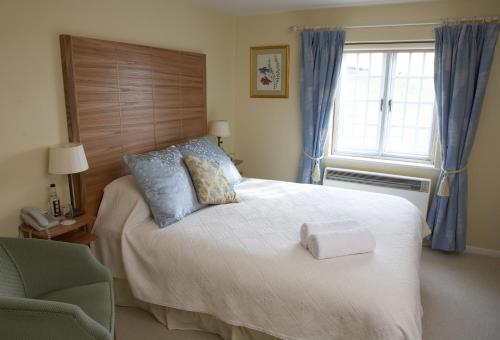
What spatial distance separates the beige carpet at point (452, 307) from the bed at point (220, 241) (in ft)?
0.37

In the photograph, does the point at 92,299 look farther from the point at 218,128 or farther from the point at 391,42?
the point at 391,42

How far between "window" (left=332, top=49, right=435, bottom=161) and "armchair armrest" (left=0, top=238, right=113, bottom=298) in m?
2.93

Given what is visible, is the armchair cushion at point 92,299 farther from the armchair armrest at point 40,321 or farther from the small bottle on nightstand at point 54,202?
the small bottle on nightstand at point 54,202

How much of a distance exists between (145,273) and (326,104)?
250cm

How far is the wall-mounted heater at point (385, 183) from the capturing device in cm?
347

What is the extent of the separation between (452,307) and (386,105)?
6.61 ft

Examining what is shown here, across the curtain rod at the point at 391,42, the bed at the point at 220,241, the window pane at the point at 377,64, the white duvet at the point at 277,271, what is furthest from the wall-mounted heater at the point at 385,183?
the curtain rod at the point at 391,42

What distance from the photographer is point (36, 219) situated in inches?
80.0

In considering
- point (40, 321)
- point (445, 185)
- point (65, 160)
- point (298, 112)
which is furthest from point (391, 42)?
point (40, 321)

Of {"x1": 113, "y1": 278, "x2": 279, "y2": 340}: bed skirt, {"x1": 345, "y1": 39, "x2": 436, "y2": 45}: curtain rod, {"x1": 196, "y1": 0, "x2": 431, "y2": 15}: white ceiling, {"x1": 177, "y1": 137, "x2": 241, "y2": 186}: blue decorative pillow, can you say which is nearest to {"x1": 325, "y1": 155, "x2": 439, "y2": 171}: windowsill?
{"x1": 345, "y1": 39, "x2": 436, "y2": 45}: curtain rod

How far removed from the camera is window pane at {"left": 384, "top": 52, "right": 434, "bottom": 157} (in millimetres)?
3506

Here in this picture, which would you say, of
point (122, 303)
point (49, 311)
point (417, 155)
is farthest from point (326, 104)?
point (49, 311)

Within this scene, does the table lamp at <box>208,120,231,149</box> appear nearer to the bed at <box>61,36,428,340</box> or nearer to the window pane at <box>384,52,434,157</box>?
the bed at <box>61,36,428,340</box>

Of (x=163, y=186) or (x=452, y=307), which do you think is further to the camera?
(x=452, y=307)
